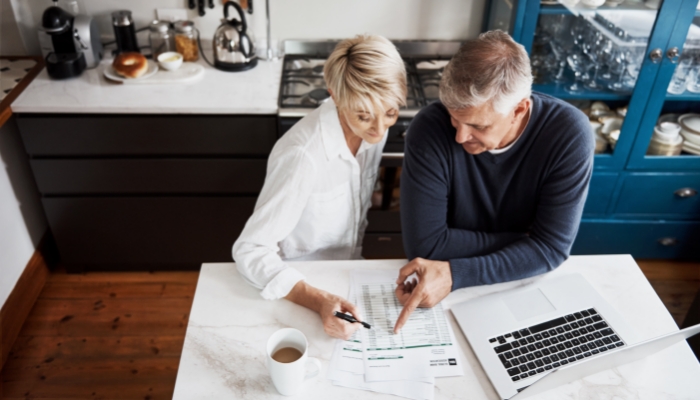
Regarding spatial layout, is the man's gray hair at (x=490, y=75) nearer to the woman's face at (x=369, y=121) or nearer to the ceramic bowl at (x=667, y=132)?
the woman's face at (x=369, y=121)

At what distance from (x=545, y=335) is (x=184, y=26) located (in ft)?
6.73

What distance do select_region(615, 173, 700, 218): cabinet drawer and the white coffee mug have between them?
2.01 m

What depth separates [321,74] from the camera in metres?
2.54

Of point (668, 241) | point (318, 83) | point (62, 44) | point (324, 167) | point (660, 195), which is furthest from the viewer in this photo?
point (668, 241)

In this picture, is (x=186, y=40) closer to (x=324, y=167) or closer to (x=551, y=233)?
(x=324, y=167)

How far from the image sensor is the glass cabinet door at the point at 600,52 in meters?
2.26

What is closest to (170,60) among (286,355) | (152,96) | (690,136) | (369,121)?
(152,96)

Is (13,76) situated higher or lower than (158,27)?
lower

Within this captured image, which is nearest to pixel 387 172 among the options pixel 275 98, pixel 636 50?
pixel 275 98

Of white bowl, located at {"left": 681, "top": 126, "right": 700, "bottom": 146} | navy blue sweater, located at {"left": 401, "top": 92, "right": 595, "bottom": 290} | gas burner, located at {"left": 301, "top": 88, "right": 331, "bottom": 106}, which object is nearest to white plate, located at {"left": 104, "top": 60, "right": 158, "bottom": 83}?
gas burner, located at {"left": 301, "top": 88, "right": 331, "bottom": 106}

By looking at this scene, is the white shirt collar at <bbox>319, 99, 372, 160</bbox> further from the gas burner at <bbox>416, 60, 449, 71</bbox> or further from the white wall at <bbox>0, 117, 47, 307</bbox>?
the white wall at <bbox>0, 117, 47, 307</bbox>

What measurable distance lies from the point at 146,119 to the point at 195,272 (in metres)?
0.84

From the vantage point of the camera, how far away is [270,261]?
1352mm

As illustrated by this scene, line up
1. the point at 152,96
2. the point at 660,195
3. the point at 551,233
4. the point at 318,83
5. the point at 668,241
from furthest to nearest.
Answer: the point at 668,241 < the point at 660,195 < the point at 318,83 < the point at 152,96 < the point at 551,233
